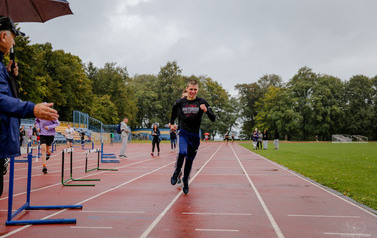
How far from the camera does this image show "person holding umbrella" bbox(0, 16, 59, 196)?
2744 millimetres

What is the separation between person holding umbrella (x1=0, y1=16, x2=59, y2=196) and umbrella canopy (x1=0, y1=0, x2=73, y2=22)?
3.18 meters

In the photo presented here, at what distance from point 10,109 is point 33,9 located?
14.9 ft

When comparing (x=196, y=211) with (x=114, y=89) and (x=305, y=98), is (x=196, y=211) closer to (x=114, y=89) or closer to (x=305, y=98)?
(x=114, y=89)

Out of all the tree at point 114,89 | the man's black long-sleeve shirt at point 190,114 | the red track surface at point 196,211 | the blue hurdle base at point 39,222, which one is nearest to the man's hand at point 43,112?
the red track surface at point 196,211

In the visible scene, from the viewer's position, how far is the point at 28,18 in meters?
6.53

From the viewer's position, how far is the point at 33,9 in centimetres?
642

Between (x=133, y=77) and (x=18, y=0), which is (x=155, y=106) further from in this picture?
(x=18, y=0)

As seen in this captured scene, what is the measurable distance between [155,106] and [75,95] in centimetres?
2372

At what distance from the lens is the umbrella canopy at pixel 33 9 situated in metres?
6.06

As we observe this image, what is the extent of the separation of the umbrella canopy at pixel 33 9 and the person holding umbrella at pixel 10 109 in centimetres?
318

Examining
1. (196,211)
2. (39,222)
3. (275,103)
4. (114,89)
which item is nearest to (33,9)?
(39,222)

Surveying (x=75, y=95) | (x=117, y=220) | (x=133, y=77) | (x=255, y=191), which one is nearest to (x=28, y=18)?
(x=117, y=220)

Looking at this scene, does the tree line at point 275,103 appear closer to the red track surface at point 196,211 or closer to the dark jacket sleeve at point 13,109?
A: the red track surface at point 196,211

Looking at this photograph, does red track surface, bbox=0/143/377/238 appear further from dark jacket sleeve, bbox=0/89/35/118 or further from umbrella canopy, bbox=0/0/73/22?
umbrella canopy, bbox=0/0/73/22
